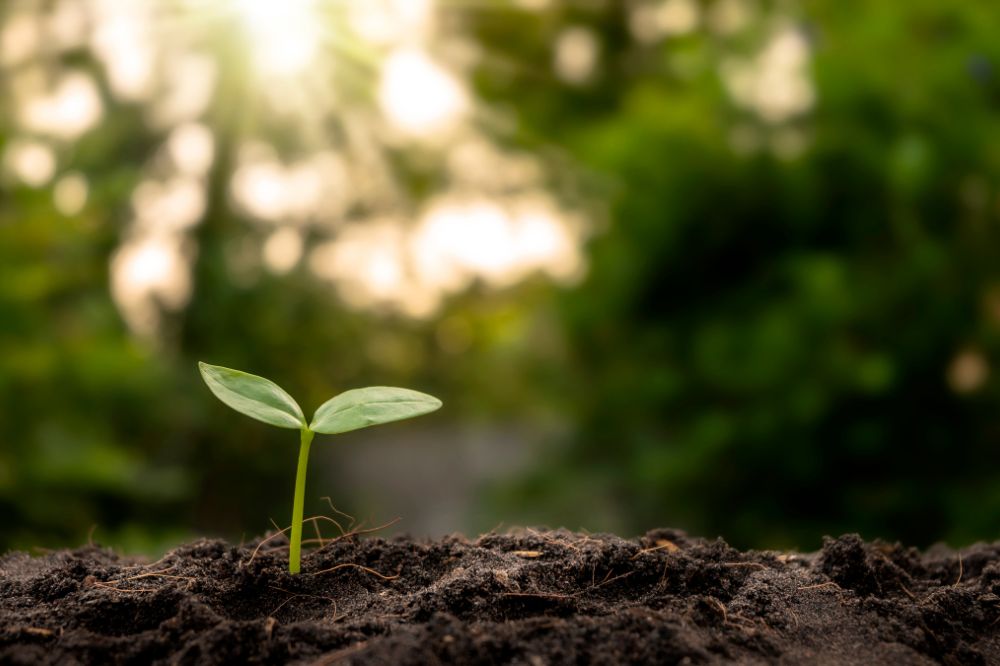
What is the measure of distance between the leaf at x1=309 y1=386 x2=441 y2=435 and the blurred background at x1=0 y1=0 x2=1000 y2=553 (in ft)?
3.77

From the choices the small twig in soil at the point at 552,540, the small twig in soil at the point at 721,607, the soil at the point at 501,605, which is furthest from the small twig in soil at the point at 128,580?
the small twig in soil at the point at 721,607

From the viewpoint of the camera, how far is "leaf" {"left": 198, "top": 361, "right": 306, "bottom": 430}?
3.05 ft

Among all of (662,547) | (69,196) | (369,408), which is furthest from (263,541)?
(69,196)

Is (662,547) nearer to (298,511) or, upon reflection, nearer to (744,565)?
(744,565)

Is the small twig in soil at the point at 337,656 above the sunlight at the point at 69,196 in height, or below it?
below

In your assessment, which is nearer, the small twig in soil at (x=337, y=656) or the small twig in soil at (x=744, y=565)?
the small twig in soil at (x=337, y=656)

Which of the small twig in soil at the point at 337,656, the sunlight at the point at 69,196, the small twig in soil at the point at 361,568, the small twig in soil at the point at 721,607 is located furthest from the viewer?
the sunlight at the point at 69,196

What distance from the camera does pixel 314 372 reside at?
590cm

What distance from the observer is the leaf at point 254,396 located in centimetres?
93

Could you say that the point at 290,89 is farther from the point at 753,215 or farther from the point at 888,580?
the point at 888,580

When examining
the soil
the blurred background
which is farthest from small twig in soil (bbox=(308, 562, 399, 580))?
the blurred background

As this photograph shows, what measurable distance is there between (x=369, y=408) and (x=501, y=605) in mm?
251

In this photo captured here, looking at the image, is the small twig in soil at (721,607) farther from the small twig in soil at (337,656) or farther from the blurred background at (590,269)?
the blurred background at (590,269)

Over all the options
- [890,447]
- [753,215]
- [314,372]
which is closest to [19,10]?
[314,372]
